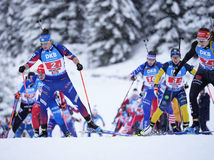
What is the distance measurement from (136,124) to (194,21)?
35.5ft

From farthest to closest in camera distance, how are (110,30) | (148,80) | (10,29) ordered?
(10,29) < (110,30) < (148,80)

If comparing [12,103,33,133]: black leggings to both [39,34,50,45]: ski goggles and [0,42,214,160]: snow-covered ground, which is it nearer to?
[0,42,214,160]: snow-covered ground

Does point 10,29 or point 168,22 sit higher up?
point 10,29

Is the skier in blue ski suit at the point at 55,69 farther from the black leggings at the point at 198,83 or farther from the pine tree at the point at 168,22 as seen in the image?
the pine tree at the point at 168,22

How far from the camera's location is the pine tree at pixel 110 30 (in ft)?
67.2

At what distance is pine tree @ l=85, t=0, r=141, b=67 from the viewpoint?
20.5m

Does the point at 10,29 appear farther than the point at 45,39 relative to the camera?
Yes

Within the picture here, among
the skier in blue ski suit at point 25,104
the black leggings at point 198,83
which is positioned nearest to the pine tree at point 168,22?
the skier in blue ski suit at point 25,104

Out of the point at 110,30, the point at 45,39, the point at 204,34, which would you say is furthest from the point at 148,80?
the point at 110,30

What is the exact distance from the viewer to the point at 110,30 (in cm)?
2080

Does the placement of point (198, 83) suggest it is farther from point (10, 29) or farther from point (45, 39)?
point (10, 29)

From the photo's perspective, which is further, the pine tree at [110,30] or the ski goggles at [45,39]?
the pine tree at [110,30]

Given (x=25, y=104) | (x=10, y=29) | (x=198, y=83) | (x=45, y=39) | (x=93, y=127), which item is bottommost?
(x=93, y=127)

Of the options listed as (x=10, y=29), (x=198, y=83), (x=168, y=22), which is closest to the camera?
(x=198, y=83)
